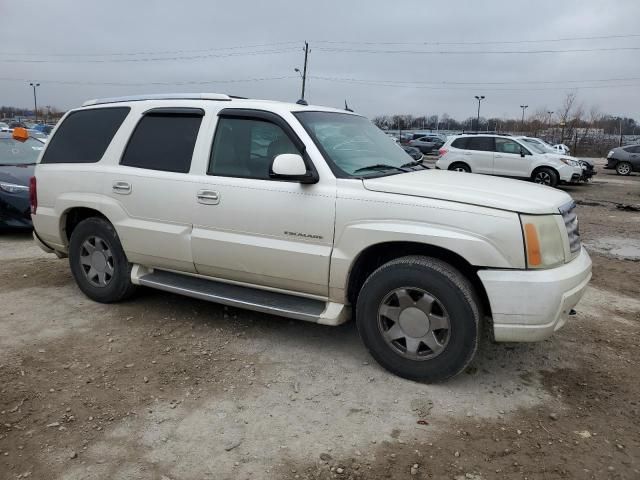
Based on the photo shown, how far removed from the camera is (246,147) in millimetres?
4203

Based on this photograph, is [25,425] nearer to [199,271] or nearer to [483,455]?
[199,271]

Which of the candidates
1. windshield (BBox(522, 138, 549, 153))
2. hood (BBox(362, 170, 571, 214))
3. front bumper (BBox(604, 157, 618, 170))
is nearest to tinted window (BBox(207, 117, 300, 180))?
hood (BBox(362, 170, 571, 214))

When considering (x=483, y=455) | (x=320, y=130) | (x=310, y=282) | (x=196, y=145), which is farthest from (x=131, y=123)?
(x=483, y=455)

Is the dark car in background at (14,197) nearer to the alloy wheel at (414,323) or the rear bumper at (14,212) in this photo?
the rear bumper at (14,212)

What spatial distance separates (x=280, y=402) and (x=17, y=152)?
26.0 feet

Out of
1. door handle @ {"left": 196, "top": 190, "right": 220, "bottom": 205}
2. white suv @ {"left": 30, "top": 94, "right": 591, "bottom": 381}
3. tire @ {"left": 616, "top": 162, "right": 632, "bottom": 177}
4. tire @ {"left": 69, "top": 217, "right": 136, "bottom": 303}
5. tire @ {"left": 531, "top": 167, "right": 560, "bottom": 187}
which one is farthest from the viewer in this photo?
tire @ {"left": 616, "top": 162, "right": 632, "bottom": 177}

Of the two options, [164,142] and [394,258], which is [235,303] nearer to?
[394,258]

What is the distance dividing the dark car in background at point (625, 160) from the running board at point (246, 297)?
81.8ft

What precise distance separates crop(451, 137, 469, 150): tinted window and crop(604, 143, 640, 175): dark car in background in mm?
11044

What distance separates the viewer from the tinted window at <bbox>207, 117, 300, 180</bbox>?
160 inches

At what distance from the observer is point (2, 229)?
26.5ft

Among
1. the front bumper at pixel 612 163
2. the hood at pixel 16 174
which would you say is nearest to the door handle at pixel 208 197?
the hood at pixel 16 174

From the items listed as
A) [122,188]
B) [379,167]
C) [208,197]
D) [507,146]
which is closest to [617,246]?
[379,167]

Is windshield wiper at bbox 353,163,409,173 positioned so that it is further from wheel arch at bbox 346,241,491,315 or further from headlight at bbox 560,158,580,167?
headlight at bbox 560,158,580,167
